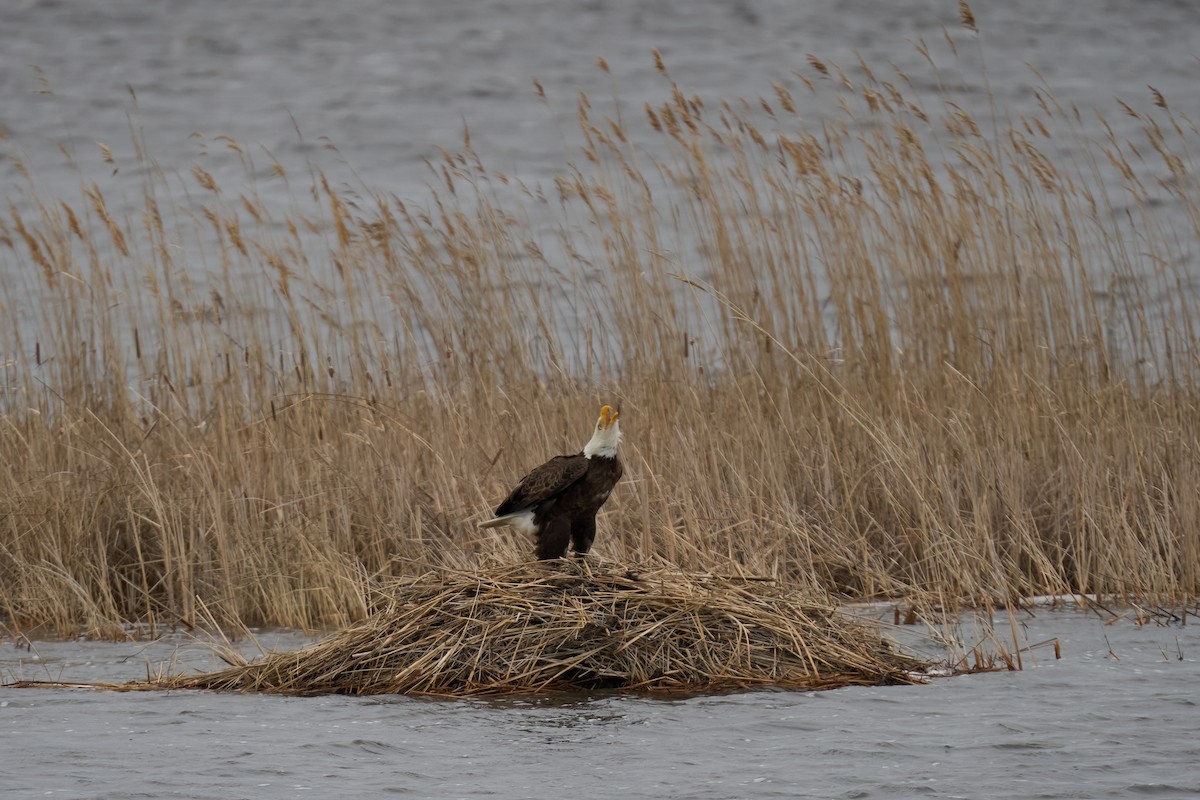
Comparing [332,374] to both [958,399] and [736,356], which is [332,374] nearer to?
[736,356]

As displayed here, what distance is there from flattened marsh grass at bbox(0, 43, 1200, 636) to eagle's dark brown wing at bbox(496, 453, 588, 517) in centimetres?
77

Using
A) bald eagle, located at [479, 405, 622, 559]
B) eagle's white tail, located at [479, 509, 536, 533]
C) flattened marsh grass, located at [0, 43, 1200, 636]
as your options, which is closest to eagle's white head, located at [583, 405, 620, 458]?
bald eagle, located at [479, 405, 622, 559]

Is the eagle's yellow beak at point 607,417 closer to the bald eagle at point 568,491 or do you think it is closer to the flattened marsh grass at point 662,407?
the bald eagle at point 568,491

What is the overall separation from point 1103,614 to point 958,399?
1415 mm

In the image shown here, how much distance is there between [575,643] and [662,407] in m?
2.29

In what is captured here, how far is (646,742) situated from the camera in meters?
4.69

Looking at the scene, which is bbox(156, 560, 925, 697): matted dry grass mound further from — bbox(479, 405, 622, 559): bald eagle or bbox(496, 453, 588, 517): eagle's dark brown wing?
bbox(496, 453, 588, 517): eagle's dark brown wing

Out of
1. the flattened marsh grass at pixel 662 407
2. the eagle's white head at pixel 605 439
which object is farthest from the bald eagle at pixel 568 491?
the flattened marsh grass at pixel 662 407

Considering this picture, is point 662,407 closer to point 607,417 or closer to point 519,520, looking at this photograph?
point 519,520

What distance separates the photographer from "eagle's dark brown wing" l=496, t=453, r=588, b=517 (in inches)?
220

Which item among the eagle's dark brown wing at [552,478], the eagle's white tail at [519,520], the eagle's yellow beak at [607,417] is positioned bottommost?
the eagle's white tail at [519,520]

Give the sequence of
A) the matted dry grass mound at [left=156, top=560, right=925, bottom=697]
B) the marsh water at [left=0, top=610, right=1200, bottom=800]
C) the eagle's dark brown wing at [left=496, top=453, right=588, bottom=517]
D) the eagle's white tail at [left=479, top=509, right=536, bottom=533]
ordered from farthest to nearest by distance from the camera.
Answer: the eagle's white tail at [left=479, top=509, right=536, bottom=533], the eagle's dark brown wing at [left=496, top=453, right=588, bottom=517], the matted dry grass mound at [left=156, top=560, right=925, bottom=697], the marsh water at [left=0, top=610, right=1200, bottom=800]

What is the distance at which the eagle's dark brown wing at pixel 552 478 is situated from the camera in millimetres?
5582

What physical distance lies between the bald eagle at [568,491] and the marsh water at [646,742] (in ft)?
2.32
